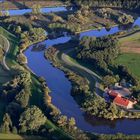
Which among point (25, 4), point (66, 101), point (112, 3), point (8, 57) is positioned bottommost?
point (66, 101)

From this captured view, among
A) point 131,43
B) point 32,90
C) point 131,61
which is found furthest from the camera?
point 131,43

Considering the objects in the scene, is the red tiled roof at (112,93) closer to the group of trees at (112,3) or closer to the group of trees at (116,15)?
the group of trees at (116,15)

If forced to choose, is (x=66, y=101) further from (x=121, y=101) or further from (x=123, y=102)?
(x=123, y=102)

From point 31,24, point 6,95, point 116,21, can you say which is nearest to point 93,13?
point 116,21

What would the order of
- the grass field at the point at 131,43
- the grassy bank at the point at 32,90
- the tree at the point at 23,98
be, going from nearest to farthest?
the grassy bank at the point at 32,90 < the tree at the point at 23,98 < the grass field at the point at 131,43

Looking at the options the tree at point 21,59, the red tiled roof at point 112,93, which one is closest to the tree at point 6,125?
the red tiled roof at point 112,93

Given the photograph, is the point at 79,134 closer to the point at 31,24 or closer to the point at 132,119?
the point at 132,119

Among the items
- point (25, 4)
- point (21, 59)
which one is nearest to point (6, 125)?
point (21, 59)
